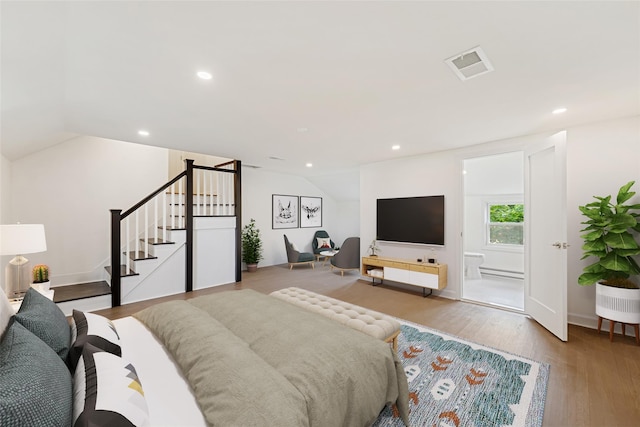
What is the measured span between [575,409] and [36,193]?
687 centimetres

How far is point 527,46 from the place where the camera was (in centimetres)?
175

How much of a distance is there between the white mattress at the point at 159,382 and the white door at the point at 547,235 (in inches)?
140

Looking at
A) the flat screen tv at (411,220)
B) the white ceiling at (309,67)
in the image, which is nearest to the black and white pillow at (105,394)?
the white ceiling at (309,67)

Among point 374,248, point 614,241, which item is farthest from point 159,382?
point 374,248

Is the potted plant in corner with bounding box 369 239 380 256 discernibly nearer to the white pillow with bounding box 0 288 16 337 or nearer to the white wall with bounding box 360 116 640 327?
the white wall with bounding box 360 116 640 327

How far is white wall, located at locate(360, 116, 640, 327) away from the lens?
3.09m

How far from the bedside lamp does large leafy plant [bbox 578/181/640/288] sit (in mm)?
5579

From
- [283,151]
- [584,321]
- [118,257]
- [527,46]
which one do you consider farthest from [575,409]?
[118,257]

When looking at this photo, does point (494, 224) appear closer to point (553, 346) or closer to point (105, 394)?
point (553, 346)

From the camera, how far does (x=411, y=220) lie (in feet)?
16.2

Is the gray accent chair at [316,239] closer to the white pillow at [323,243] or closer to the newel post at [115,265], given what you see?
the white pillow at [323,243]

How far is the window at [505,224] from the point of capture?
19.5 ft

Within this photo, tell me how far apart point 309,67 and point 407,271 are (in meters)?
3.76

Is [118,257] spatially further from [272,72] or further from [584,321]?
[584,321]
